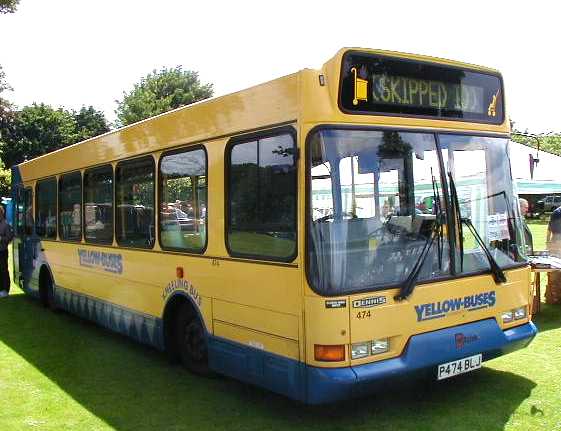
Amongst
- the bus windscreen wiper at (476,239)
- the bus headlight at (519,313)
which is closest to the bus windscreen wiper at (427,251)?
the bus windscreen wiper at (476,239)

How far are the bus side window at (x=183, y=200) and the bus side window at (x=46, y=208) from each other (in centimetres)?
420

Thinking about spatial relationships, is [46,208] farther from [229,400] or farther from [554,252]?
[554,252]

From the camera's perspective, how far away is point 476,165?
5.25m

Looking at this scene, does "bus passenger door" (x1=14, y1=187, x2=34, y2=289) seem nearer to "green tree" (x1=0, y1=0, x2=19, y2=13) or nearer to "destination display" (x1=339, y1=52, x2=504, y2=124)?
"destination display" (x1=339, y1=52, x2=504, y2=124)

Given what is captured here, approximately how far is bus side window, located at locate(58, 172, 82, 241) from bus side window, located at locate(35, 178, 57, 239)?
1.11ft

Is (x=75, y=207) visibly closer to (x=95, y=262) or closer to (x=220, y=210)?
(x=95, y=262)

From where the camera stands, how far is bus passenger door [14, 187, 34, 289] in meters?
11.3

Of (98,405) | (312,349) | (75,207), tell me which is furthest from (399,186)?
(75,207)

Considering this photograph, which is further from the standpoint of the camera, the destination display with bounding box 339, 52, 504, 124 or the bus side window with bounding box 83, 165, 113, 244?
the bus side window with bounding box 83, 165, 113, 244

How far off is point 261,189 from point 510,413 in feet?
8.89

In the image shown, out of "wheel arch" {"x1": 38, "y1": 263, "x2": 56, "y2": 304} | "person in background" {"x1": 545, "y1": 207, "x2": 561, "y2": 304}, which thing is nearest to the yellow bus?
"person in background" {"x1": 545, "y1": 207, "x2": 561, "y2": 304}

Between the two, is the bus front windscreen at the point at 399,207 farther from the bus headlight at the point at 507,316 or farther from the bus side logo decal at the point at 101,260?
the bus side logo decal at the point at 101,260

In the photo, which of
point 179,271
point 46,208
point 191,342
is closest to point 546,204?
point 46,208

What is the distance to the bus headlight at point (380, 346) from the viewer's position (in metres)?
4.47
